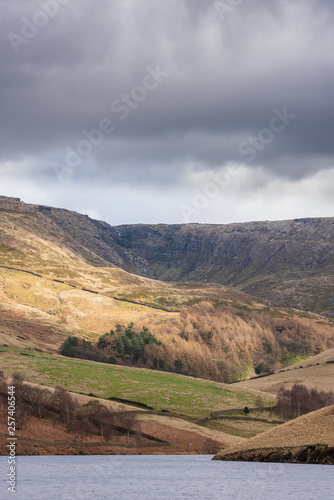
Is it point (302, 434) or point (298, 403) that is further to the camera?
point (298, 403)

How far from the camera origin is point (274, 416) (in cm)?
18738

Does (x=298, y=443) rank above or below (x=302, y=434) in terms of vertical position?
below

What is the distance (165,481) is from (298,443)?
21.5m

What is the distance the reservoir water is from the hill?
200cm

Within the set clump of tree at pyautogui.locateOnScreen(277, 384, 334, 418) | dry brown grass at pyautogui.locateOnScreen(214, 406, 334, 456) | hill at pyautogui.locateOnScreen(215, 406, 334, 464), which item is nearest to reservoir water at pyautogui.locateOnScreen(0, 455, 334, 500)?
hill at pyautogui.locateOnScreen(215, 406, 334, 464)

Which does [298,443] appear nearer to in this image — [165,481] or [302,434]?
[302,434]

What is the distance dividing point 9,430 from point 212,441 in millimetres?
58399

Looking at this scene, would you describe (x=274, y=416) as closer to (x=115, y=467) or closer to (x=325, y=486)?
(x=115, y=467)

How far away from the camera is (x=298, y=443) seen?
3374 inches

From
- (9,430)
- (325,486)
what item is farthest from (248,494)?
(9,430)

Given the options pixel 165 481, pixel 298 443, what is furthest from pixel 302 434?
pixel 165 481

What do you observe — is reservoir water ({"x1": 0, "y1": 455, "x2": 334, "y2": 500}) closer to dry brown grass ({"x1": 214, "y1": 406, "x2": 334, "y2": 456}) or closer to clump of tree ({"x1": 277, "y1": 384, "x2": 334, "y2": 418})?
dry brown grass ({"x1": 214, "y1": 406, "x2": 334, "y2": 456})

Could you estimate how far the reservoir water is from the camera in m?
66.2

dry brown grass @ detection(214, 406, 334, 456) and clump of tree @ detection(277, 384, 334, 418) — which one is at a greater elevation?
dry brown grass @ detection(214, 406, 334, 456)
